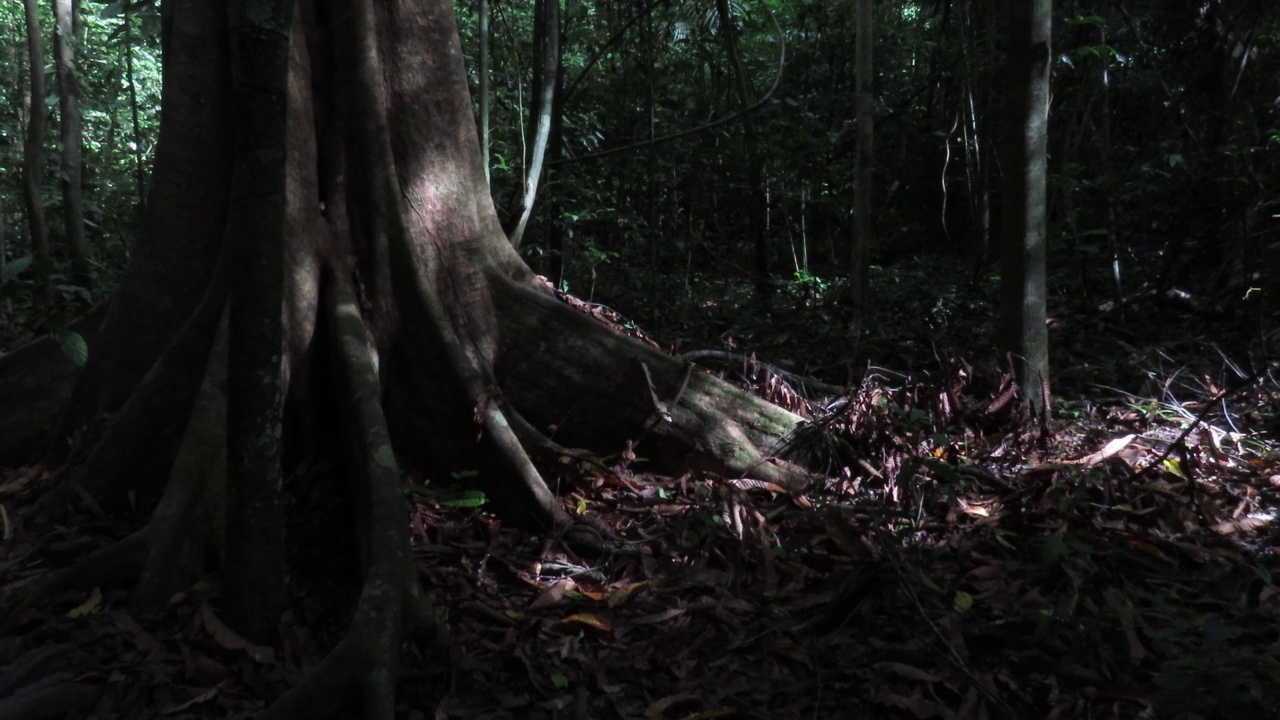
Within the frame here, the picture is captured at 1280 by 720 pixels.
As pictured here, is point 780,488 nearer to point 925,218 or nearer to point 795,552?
point 795,552

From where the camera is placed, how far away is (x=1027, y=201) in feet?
16.8

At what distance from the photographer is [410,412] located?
15.4 ft

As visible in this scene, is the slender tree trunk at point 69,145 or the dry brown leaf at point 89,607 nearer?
the dry brown leaf at point 89,607

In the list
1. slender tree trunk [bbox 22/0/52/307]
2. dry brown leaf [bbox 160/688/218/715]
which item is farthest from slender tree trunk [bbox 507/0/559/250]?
slender tree trunk [bbox 22/0/52/307]

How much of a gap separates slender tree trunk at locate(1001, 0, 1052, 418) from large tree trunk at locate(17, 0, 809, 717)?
5.05ft

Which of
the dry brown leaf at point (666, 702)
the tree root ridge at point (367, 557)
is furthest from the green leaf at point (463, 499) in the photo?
the dry brown leaf at point (666, 702)

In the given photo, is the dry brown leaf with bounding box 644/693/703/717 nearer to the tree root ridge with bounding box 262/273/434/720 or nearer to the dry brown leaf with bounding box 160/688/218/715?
the tree root ridge with bounding box 262/273/434/720

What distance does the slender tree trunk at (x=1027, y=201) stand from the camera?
4.96 meters

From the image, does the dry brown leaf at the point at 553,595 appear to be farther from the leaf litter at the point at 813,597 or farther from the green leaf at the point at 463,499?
the green leaf at the point at 463,499

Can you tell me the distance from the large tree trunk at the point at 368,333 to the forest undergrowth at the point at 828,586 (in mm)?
211

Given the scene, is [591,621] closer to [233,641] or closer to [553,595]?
[553,595]

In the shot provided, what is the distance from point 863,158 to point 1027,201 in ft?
11.3

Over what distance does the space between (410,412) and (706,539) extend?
67.3 inches

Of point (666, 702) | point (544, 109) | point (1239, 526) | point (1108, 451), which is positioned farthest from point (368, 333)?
point (1239, 526)
